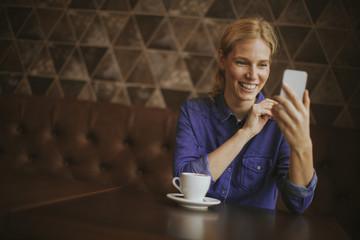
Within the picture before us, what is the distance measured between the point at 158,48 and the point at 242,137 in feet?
3.30

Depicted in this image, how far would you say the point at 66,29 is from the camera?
7.07 feet

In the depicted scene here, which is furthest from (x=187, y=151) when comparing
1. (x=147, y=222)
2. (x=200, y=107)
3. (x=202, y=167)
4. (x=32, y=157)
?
(x=32, y=157)

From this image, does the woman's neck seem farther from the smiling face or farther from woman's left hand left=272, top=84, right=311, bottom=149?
woman's left hand left=272, top=84, right=311, bottom=149

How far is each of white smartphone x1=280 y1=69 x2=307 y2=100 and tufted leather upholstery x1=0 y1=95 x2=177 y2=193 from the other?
3.11ft

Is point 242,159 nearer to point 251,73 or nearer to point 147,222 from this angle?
point 251,73

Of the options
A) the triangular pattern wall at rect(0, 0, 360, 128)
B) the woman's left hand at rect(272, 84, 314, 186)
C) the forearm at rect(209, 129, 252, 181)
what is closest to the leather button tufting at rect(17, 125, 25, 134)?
the triangular pattern wall at rect(0, 0, 360, 128)

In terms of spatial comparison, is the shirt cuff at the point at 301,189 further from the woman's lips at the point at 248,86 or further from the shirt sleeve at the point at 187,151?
the woman's lips at the point at 248,86

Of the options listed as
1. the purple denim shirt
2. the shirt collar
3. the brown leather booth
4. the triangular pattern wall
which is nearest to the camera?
the purple denim shirt

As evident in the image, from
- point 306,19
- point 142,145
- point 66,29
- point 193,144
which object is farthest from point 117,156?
point 306,19

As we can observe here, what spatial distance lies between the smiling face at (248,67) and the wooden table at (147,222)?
515 millimetres

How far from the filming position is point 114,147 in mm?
1894

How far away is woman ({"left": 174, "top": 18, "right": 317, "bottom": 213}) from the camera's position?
1.18m

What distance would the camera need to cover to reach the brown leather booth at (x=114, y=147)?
1.67 meters

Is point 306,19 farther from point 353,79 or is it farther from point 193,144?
point 193,144
